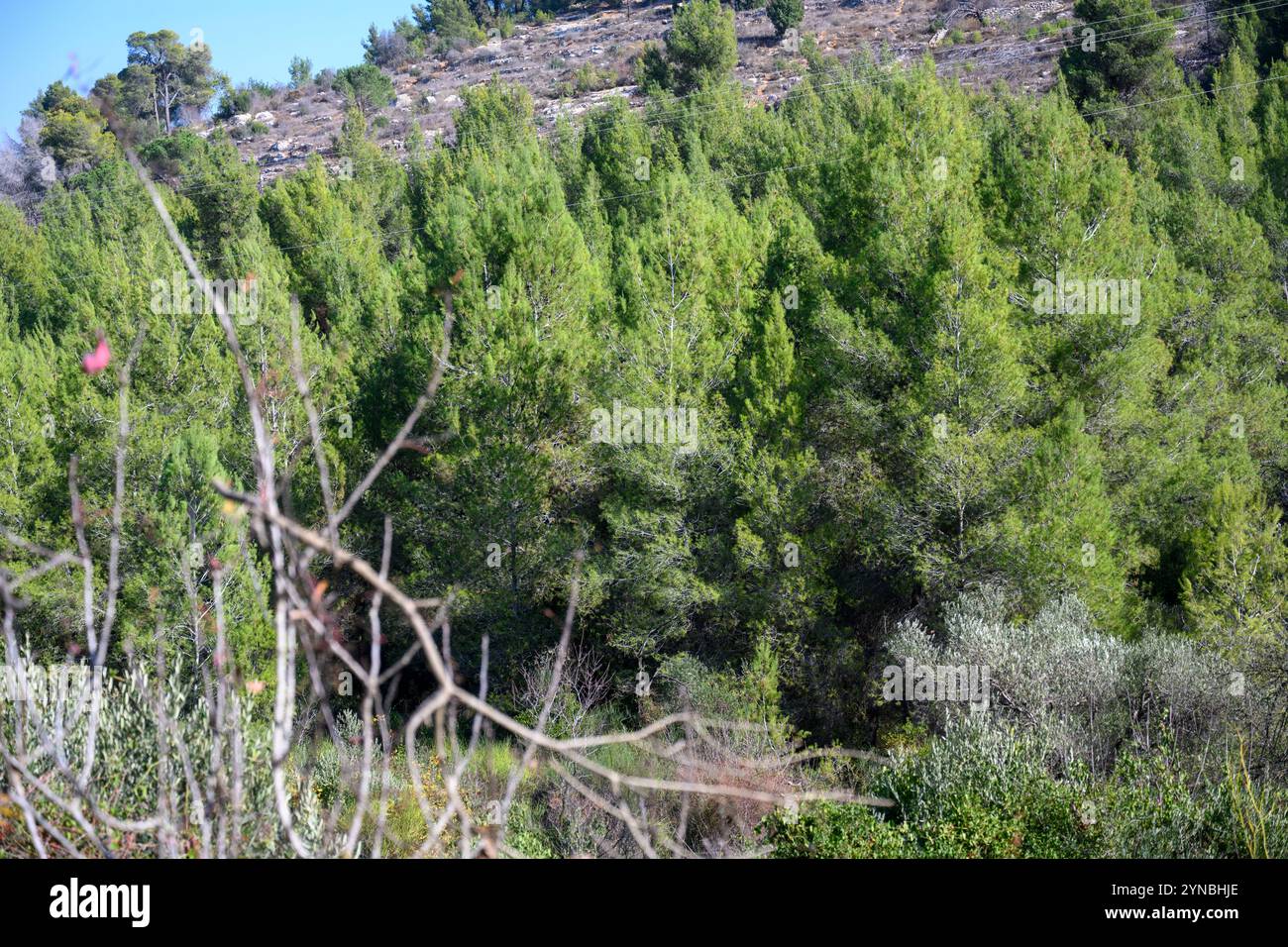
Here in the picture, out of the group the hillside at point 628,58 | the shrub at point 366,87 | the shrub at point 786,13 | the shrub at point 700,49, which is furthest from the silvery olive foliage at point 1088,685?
the shrub at point 366,87

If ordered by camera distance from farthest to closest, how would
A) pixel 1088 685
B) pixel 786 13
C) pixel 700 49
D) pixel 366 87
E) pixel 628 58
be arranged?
pixel 366 87, pixel 628 58, pixel 786 13, pixel 700 49, pixel 1088 685

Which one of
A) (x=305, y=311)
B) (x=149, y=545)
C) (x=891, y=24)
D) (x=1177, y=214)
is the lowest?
(x=149, y=545)

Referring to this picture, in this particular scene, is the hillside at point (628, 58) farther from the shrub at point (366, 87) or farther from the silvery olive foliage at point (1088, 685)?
the silvery olive foliage at point (1088, 685)

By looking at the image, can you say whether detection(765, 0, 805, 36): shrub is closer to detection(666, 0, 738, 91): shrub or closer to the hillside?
the hillside

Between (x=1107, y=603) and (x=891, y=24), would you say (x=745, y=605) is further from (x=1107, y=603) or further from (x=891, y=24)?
(x=891, y=24)

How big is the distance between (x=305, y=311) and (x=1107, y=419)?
1771cm

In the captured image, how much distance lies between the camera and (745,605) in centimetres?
1931

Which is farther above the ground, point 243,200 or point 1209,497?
point 243,200

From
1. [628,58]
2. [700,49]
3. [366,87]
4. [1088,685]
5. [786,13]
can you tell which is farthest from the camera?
[366,87]

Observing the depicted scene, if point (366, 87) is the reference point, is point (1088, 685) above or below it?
below

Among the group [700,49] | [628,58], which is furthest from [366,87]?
[700,49]

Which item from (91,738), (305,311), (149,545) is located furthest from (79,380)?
(91,738)

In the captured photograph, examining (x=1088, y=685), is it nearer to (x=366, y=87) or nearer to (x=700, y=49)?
(x=700, y=49)

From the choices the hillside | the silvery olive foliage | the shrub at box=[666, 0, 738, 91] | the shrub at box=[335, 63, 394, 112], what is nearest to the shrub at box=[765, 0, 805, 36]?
the hillside
